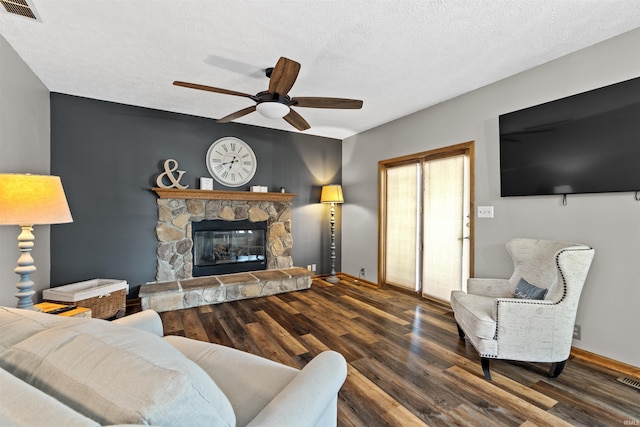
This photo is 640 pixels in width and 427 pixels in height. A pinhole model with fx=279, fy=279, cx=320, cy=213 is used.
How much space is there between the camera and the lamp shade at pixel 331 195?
15.5 feet

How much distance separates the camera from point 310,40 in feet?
7.27

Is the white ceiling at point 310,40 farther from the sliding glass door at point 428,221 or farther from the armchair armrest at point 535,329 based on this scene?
the armchair armrest at point 535,329

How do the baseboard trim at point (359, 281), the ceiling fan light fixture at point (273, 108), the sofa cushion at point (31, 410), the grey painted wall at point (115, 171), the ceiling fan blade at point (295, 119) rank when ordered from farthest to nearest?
the baseboard trim at point (359, 281)
the grey painted wall at point (115, 171)
the ceiling fan blade at point (295, 119)
the ceiling fan light fixture at point (273, 108)
the sofa cushion at point (31, 410)

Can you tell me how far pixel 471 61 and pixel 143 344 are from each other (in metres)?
3.09

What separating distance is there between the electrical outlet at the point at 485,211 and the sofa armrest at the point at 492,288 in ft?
2.40

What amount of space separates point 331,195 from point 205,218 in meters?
2.02

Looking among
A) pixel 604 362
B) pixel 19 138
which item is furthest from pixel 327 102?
pixel 604 362

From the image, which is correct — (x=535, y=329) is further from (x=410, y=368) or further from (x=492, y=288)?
(x=410, y=368)

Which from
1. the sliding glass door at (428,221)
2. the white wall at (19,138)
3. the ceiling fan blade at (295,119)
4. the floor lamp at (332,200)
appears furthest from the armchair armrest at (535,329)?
the white wall at (19,138)

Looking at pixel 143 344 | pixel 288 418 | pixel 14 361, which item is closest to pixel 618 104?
pixel 288 418

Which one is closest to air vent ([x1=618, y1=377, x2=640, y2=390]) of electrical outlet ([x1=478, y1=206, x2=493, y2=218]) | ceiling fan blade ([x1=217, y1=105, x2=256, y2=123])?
electrical outlet ([x1=478, y1=206, x2=493, y2=218])

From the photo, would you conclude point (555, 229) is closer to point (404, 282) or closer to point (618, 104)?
point (618, 104)

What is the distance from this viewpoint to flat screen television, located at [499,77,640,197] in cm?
210

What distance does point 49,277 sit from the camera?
319 centimetres
